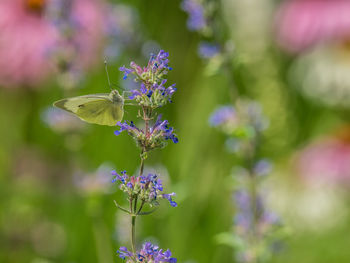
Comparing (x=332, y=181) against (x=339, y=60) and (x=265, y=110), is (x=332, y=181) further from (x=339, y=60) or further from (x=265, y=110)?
(x=339, y=60)

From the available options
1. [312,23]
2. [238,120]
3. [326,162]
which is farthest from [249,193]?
[312,23]

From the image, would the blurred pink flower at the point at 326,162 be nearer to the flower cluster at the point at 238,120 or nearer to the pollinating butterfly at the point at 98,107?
the flower cluster at the point at 238,120

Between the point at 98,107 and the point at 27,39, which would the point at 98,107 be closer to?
the point at 98,107

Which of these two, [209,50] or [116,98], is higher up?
[209,50]

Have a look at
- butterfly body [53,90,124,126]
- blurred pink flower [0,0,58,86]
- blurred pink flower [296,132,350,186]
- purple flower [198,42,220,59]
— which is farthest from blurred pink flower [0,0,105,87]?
butterfly body [53,90,124,126]

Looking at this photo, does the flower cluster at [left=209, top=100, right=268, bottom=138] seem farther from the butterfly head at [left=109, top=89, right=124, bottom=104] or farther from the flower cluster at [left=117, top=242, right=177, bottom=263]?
the flower cluster at [left=117, top=242, right=177, bottom=263]

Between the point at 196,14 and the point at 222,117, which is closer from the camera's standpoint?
the point at 196,14

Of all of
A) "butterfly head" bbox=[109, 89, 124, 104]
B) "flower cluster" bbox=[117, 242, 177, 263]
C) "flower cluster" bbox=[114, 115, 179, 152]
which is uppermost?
"butterfly head" bbox=[109, 89, 124, 104]

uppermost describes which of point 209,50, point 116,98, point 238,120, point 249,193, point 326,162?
point 326,162
